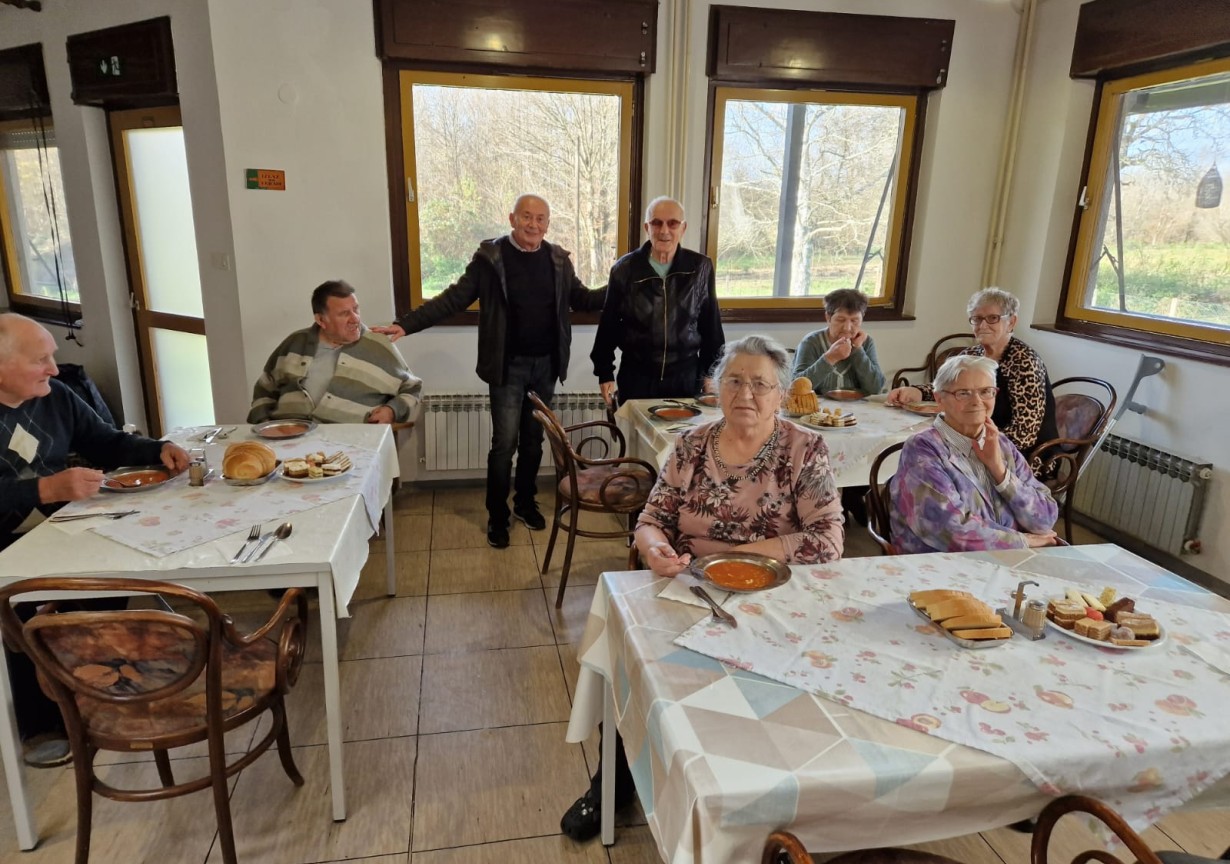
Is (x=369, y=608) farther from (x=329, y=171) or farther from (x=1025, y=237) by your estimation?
(x=1025, y=237)

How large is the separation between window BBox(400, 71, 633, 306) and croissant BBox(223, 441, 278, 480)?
1949mm

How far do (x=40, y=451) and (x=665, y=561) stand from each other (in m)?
1.81

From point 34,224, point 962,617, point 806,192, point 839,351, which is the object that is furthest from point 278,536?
point 34,224

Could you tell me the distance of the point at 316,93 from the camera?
143 inches

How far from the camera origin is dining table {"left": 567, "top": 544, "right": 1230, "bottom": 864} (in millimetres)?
1066

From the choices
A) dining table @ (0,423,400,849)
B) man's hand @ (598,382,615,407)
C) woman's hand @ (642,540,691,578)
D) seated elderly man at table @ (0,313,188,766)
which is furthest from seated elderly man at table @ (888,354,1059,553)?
seated elderly man at table @ (0,313,188,766)

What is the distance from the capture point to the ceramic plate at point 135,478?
207 cm

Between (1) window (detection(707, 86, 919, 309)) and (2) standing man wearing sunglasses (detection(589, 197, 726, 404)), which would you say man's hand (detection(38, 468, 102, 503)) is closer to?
(2) standing man wearing sunglasses (detection(589, 197, 726, 404))

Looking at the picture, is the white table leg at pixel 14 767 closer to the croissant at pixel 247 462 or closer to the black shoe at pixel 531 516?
the croissant at pixel 247 462

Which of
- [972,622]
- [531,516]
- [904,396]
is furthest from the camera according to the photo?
[531,516]

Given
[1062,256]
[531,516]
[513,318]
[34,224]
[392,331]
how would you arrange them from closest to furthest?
[392,331]
[513,318]
[531,516]
[1062,256]
[34,224]

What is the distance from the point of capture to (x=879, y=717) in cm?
117

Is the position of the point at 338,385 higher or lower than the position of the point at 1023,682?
higher

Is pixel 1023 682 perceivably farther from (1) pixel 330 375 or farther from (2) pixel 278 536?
(1) pixel 330 375
